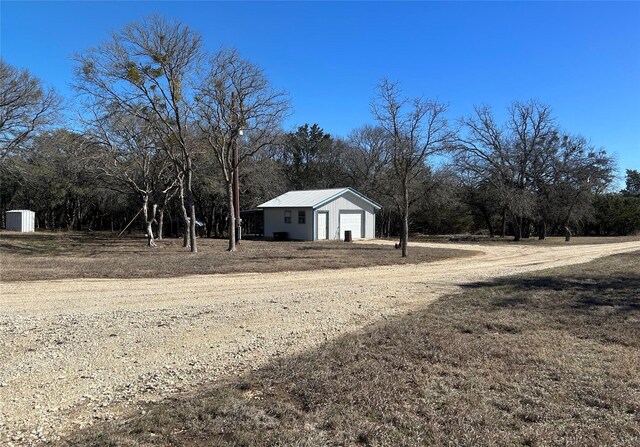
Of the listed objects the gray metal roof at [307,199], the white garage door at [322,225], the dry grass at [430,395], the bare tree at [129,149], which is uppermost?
the bare tree at [129,149]

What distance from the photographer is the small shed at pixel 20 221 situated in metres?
36.9

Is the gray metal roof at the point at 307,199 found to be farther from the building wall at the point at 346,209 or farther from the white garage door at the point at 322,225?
the white garage door at the point at 322,225

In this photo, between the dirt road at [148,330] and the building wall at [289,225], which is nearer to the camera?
the dirt road at [148,330]

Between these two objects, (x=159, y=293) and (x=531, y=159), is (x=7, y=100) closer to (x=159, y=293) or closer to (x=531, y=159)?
(x=159, y=293)

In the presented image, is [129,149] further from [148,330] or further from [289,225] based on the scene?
[148,330]

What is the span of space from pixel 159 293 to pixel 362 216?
26.5m

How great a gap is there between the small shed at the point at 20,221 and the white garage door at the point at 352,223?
24.8 m

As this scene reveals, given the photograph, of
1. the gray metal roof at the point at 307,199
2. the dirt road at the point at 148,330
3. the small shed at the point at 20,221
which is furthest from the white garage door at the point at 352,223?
the small shed at the point at 20,221

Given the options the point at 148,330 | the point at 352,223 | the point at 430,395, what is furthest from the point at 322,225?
the point at 430,395

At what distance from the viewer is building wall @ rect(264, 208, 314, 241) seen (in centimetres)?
3167

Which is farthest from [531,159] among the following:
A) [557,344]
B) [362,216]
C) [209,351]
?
[209,351]

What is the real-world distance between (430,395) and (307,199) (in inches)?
1171

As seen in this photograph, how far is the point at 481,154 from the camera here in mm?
33062

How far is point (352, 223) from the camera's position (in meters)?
34.1
